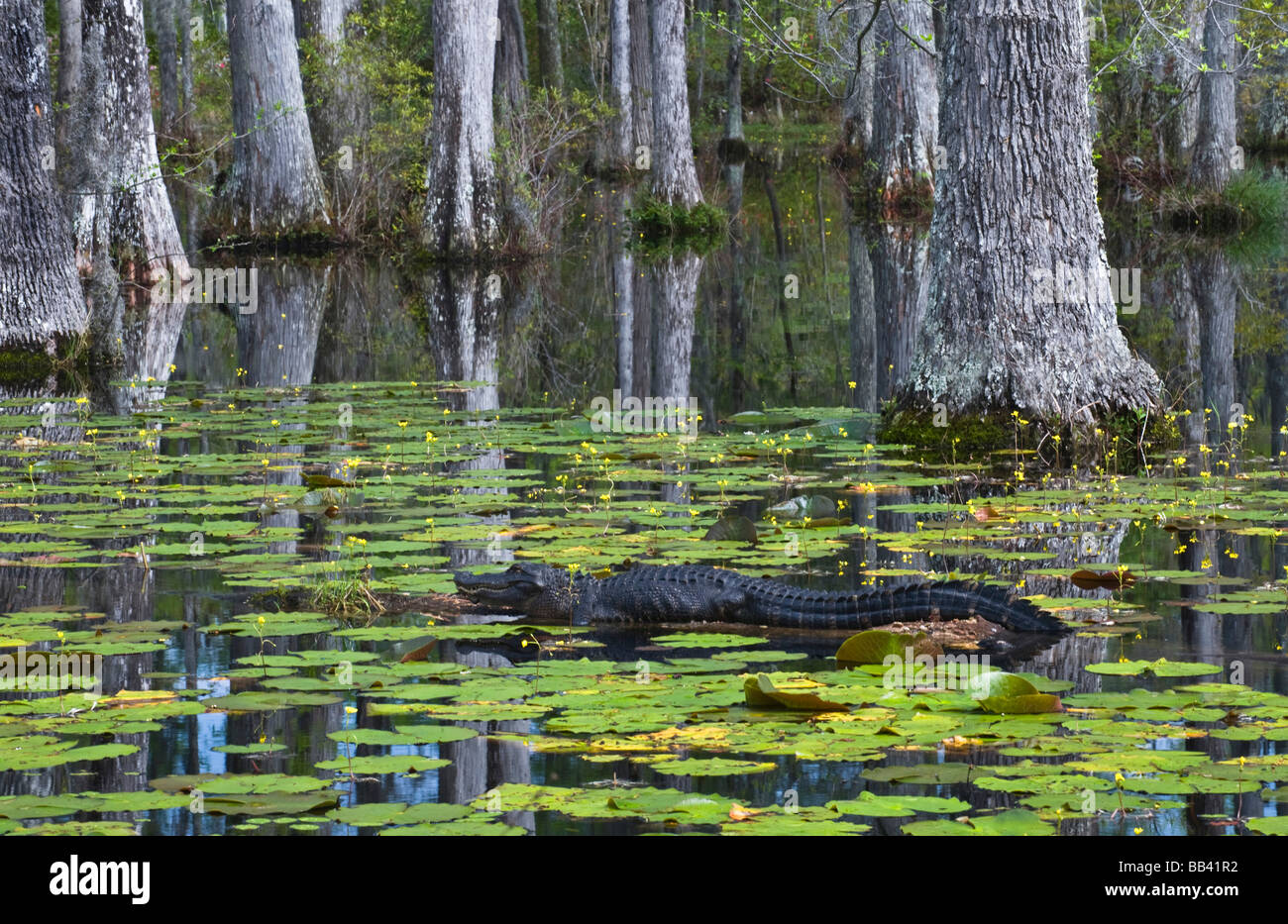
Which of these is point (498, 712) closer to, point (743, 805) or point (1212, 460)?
point (743, 805)

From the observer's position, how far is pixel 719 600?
6.39 m

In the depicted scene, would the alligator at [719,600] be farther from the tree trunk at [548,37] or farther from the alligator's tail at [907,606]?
the tree trunk at [548,37]

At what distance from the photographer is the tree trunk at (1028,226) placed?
10.1 m

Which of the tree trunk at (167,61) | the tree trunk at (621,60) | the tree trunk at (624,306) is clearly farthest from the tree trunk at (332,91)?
the tree trunk at (167,61)

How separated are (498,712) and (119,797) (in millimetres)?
1203

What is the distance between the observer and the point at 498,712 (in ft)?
16.1

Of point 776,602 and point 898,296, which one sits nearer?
point 776,602

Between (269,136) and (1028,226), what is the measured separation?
16566 mm

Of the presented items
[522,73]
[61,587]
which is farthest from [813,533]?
[522,73]

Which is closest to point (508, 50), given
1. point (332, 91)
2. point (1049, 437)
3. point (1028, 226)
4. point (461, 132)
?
point (332, 91)

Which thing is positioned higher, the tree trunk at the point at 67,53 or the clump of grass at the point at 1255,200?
the tree trunk at the point at 67,53

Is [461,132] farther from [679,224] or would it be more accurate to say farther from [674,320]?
[674,320]

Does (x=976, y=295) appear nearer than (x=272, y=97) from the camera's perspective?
Yes

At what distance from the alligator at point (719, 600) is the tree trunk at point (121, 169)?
44.0 ft
